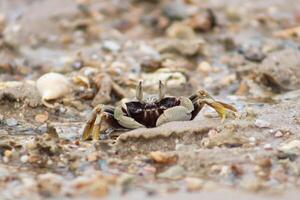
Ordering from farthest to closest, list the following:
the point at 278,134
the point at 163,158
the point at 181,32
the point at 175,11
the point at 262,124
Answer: the point at 175,11
the point at 181,32
the point at 262,124
the point at 278,134
the point at 163,158

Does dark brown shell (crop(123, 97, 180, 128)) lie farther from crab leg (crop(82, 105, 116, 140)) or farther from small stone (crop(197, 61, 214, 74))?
small stone (crop(197, 61, 214, 74))

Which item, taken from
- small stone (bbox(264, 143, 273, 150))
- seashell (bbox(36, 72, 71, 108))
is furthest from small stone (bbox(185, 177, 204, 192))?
seashell (bbox(36, 72, 71, 108))

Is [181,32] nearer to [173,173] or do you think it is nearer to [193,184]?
[173,173]

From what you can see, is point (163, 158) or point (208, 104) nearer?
point (163, 158)

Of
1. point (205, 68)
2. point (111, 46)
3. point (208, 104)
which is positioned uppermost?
point (111, 46)

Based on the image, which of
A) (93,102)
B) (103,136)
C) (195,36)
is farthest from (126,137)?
(195,36)

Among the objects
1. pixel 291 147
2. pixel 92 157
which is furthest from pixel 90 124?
pixel 291 147

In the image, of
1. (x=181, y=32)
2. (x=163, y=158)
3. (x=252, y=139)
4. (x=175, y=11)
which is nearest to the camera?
(x=163, y=158)
